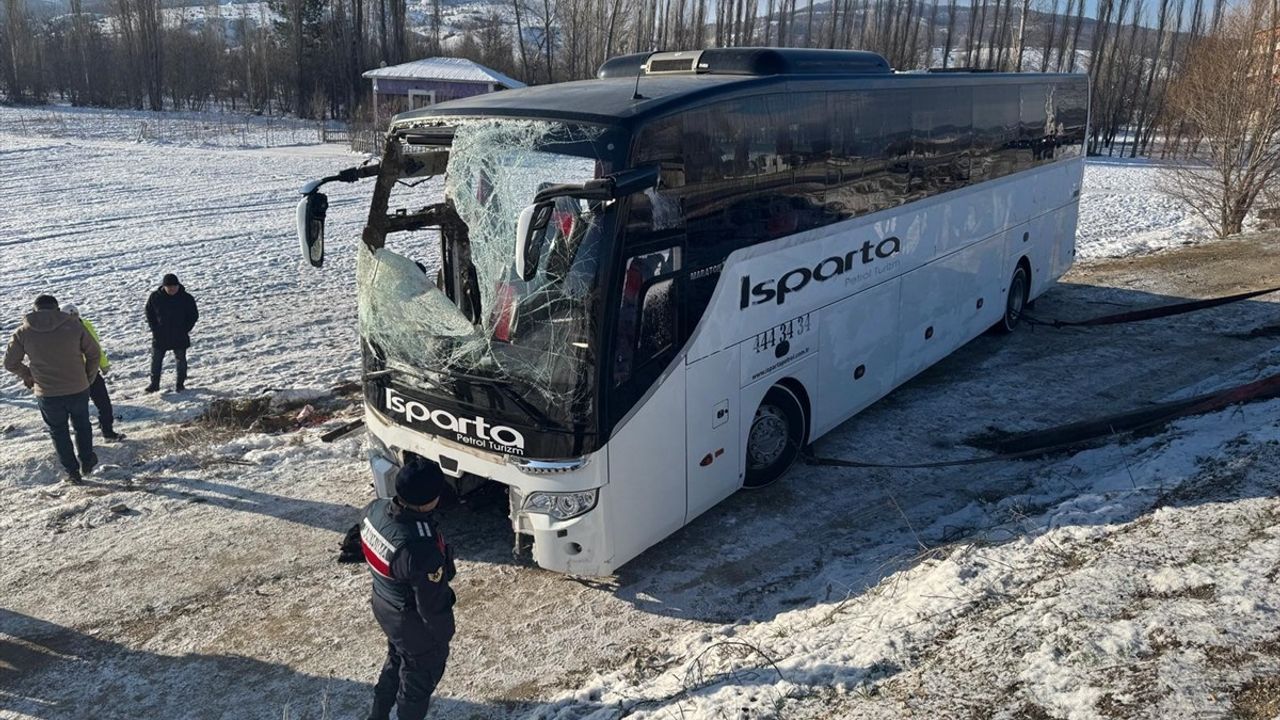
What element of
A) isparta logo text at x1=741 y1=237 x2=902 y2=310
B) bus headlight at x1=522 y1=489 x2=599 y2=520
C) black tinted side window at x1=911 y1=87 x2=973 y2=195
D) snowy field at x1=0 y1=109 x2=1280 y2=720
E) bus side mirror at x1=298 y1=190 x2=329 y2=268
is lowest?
snowy field at x1=0 y1=109 x2=1280 y2=720

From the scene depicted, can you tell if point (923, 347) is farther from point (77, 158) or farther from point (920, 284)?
point (77, 158)

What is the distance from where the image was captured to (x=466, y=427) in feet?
21.5

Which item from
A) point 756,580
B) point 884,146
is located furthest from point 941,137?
point 756,580

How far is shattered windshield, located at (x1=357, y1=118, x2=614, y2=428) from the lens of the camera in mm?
6000

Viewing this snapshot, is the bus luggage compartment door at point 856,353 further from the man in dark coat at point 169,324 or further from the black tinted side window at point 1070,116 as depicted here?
the man in dark coat at point 169,324

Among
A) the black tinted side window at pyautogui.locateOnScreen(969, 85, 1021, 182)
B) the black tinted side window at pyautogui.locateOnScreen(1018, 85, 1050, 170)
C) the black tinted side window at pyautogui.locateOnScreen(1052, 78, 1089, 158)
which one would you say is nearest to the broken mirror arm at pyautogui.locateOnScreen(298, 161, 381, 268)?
the black tinted side window at pyautogui.locateOnScreen(969, 85, 1021, 182)

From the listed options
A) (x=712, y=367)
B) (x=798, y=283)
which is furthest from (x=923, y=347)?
(x=712, y=367)

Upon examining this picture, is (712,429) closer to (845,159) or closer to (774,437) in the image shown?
(774,437)

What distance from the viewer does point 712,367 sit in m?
7.15

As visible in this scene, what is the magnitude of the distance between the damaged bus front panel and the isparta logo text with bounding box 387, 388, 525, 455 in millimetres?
10

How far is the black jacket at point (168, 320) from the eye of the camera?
11.3 metres

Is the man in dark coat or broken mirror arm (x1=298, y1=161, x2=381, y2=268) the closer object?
broken mirror arm (x1=298, y1=161, x2=381, y2=268)

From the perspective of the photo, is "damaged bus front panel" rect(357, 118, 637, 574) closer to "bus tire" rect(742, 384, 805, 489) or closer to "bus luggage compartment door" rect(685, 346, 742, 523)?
"bus luggage compartment door" rect(685, 346, 742, 523)

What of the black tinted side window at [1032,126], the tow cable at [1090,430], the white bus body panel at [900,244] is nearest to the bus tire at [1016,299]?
the white bus body panel at [900,244]
